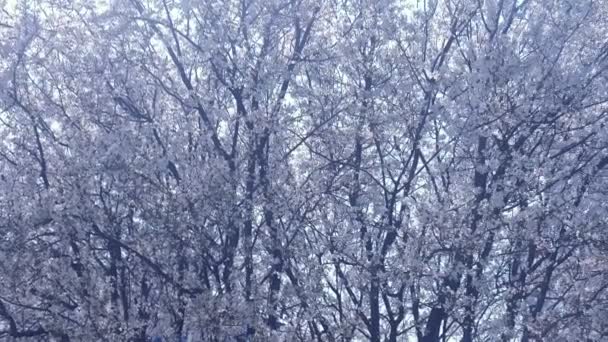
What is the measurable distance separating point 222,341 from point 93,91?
401 cm

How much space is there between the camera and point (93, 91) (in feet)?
38.9

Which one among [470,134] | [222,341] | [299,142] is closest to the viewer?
[222,341]

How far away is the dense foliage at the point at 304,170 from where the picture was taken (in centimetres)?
1095

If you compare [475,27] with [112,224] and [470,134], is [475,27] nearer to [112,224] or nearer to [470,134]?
[470,134]

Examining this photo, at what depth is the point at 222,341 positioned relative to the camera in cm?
1060

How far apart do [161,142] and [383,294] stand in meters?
3.75

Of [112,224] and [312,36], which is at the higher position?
[312,36]

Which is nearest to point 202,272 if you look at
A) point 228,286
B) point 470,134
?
point 228,286

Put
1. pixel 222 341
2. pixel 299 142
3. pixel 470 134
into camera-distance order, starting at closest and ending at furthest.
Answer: pixel 222 341 → pixel 470 134 → pixel 299 142

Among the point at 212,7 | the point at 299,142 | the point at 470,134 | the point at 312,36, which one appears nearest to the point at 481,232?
the point at 470,134

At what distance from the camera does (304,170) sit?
12445mm

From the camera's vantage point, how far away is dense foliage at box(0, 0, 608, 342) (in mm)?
10953

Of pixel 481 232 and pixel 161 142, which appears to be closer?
pixel 481 232

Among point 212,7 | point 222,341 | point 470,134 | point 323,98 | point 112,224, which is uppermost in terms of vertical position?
point 212,7
